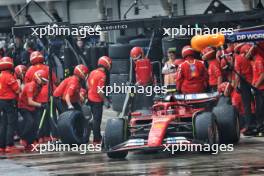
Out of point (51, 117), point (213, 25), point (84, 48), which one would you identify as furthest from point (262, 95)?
point (84, 48)

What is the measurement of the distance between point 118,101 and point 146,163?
A: 10931 millimetres

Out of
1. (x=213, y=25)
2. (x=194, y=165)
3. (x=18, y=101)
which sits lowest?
(x=194, y=165)

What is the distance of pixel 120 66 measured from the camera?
31375 mm

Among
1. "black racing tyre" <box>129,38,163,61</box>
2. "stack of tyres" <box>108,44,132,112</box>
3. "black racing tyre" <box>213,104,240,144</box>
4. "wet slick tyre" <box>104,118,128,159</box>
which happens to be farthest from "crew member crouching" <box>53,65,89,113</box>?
"stack of tyres" <box>108,44,132,112</box>

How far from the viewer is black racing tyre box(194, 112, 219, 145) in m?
20.0

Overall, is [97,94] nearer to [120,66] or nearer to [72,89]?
[72,89]

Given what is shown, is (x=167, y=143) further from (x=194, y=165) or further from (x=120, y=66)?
(x=120, y=66)

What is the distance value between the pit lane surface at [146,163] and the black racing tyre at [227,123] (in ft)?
0.88

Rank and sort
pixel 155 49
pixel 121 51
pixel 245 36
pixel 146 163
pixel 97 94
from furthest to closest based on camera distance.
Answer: pixel 121 51, pixel 155 49, pixel 97 94, pixel 245 36, pixel 146 163

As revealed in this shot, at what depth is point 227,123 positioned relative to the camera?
21250mm

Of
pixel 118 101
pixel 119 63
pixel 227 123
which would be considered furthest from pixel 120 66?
pixel 227 123

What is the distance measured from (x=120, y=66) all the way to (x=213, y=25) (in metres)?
6.11

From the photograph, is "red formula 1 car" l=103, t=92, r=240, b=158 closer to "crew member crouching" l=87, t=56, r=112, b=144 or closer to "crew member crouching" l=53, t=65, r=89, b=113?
"crew member crouching" l=87, t=56, r=112, b=144

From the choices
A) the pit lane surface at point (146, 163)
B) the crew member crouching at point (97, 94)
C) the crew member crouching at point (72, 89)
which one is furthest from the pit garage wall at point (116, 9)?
the pit lane surface at point (146, 163)
